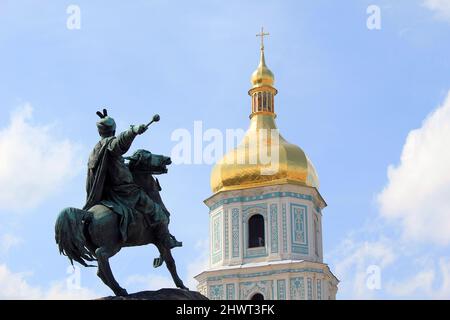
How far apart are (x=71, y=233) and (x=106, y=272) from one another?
24.0 inches

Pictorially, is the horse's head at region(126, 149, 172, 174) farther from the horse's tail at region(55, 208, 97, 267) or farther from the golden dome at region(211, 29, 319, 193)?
the golden dome at region(211, 29, 319, 193)

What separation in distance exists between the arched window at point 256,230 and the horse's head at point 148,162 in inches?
1518

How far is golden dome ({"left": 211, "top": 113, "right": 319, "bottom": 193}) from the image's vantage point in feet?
172

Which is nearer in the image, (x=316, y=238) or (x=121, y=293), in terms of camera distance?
(x=121, y=293)

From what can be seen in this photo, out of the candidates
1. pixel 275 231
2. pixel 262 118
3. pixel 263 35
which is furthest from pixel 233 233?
pixel 263 35

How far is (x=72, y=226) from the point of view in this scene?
40.2ft

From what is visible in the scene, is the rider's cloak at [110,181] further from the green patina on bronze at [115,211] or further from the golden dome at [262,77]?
the golden dome at [262,77]

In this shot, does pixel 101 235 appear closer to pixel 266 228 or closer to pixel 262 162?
pixel 266 228

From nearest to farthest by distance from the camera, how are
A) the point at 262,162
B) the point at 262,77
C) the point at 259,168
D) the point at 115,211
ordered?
the point at 115,211, the point at 259,168, the point at 262,162, the point at 262,77

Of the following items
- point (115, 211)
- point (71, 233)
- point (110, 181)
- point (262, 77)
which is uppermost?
point (262, 77)

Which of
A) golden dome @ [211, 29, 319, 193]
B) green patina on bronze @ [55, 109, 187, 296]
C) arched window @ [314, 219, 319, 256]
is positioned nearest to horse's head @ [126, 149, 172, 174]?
green patina on bronze @ [55, 109, 187, 296]

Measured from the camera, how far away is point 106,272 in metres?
12.3

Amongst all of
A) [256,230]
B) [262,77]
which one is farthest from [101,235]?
[262,77]
